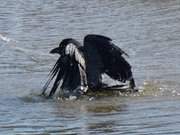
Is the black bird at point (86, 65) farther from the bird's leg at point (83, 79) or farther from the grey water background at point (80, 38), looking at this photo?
the grey water background at point (80, 38)

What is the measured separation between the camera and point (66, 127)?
621 centimetres

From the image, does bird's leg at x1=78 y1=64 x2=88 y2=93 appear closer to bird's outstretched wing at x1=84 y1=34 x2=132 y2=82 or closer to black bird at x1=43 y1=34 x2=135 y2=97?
black bird at x1=43 y1=34 x2=135 y2=97

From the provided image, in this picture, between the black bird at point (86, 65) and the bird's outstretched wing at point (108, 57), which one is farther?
the bird's outstretched wing at point (108, 57)

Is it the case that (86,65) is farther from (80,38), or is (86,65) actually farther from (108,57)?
(80,38)

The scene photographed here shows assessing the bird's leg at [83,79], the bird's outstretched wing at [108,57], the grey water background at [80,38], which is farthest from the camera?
the bird's outstretched wing at [108,57]

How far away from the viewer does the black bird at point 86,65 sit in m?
7.84

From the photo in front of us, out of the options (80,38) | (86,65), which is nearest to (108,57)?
(86,65)

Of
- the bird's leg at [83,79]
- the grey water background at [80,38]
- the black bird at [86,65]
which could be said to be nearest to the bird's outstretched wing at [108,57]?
the black bird at [86,65]

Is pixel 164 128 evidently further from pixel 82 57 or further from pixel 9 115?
pixel 82 57

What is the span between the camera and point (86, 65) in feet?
26.0

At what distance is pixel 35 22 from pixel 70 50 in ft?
19.2

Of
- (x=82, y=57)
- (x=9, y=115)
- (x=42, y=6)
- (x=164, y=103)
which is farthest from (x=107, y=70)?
(x=42, y=6)

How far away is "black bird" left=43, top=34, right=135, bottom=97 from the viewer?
7.84 metres

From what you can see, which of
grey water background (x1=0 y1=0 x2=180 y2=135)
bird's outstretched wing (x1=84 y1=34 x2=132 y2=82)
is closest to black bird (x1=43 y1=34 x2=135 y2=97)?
bird's outstretched wing (x1=84 y1=34 x2=132 y2=82)
